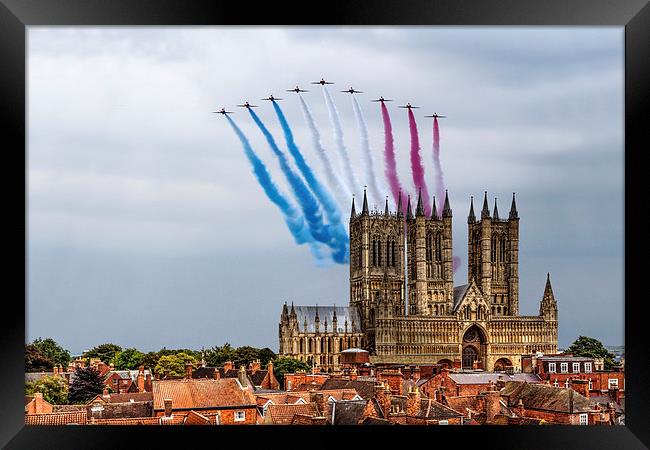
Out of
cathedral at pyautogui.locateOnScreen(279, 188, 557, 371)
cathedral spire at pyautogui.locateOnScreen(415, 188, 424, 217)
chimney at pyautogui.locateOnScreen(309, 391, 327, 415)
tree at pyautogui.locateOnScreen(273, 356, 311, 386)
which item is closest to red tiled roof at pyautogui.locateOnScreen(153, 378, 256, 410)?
chimney at pyautogui.locateOnScreen(309, 391, 327, 415)

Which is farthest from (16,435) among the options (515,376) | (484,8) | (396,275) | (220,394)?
(396,275)

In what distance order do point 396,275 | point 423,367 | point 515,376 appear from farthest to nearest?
point 396,275
point 423,367
point 515,376

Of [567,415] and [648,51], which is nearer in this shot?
[648,51]

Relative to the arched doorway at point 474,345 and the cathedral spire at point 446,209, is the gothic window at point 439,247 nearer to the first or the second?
the cathedral spire at point 446,209

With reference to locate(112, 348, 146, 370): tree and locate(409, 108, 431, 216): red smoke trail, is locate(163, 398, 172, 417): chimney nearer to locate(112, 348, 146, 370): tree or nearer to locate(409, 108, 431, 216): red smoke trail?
locate(112, 348, 146, 370): tree

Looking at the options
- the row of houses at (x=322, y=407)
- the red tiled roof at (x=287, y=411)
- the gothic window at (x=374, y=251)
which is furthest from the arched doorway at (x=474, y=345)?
the red tiled roof at (x=287, y=411)

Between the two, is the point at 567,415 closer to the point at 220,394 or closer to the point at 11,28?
the point at 220,394
